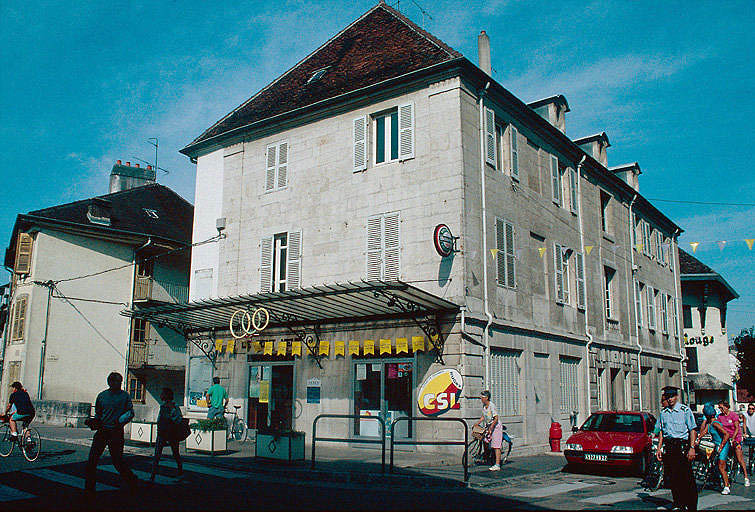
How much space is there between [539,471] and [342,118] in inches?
451

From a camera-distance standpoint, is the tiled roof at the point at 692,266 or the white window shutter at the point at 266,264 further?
the tiled roof at the point at 692,266

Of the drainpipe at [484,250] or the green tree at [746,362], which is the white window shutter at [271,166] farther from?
the green tree at [746,362]

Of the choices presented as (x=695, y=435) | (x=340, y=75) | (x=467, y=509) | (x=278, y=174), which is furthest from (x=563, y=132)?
(x=467, y=509)

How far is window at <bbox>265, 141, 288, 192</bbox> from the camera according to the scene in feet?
69.7

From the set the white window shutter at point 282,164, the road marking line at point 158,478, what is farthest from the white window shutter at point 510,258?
the road marking line at point 158,478

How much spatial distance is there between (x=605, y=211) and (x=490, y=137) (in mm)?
10447

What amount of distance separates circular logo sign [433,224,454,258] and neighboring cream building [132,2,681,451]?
195 mm

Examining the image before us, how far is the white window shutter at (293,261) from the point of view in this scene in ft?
65.9

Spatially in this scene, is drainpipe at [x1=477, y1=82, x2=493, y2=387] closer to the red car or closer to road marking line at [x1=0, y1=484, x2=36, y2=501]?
the red car

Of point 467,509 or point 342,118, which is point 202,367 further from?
point 467,509

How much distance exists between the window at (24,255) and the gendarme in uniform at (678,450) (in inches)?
1036

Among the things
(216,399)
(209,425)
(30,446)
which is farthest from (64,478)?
(216,399)

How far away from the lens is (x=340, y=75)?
21.1 meters

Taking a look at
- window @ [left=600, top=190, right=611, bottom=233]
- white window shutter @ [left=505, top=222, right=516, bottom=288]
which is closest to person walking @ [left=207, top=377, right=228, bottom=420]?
white window shutter @ [left=505, top=222, right=516, bottom=288]
